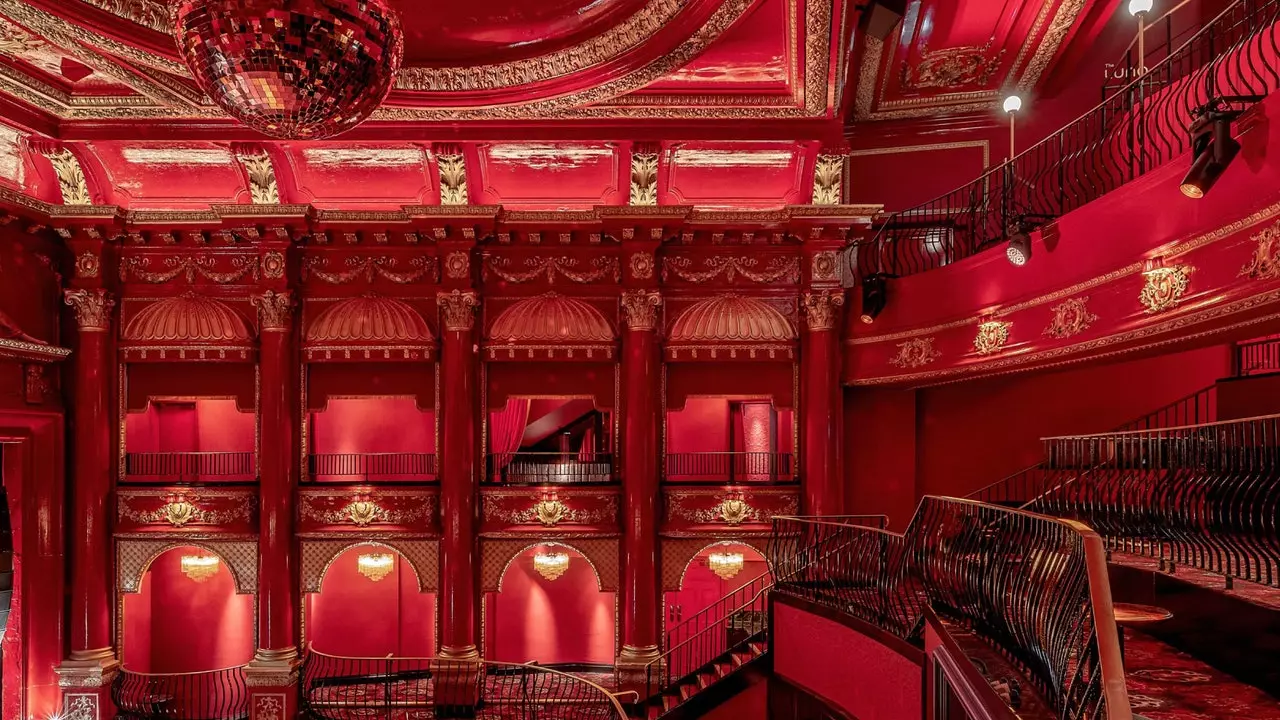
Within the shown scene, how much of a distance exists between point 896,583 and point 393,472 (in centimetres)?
880

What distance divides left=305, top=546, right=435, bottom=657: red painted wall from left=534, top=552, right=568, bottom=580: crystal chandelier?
2941mm

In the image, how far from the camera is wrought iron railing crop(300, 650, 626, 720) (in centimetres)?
1055

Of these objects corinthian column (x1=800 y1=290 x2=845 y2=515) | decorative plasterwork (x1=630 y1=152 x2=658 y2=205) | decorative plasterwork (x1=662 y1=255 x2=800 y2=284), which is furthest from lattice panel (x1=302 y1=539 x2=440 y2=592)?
decorative plasterwork (x1=630 y1=152 x2=658 y2=205)

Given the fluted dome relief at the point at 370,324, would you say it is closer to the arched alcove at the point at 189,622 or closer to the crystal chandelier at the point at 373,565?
the crystal chandelier at the point at 373,565

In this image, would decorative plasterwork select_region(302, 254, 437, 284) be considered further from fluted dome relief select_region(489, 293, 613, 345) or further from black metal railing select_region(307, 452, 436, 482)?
black metal railing select_region(307, 452, 436, 482)

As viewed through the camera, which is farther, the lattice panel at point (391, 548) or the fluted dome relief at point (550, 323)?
the fluted dome relief at point (550, 323)

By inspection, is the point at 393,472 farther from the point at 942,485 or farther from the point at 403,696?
the point at 942,485

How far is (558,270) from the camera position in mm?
11375

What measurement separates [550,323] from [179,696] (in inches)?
313

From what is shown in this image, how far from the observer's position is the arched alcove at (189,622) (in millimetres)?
12656

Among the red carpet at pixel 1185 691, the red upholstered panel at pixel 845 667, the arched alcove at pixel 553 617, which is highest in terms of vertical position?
the red carpet at pixel 1185 691

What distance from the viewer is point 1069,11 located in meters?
9.23

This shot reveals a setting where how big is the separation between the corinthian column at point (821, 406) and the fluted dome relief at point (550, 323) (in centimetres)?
279

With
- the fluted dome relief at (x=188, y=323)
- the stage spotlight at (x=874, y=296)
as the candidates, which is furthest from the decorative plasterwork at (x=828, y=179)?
the fluted dome relief at (x=188, y=323)
